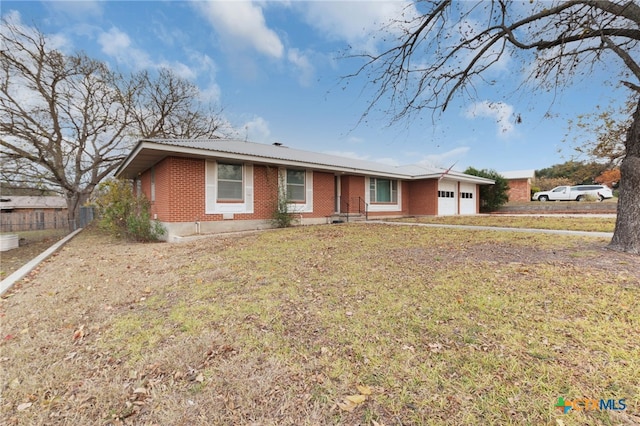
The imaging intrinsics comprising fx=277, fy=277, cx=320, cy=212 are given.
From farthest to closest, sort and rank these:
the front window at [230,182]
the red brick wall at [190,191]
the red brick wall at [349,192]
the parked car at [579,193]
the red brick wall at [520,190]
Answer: the red brick wall at [520,190] < the parked car at [579,193] < the red brick wall at [349,192] < the front window at [230,182] < the red brick wall at [190,191]

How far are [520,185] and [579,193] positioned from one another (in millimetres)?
5438

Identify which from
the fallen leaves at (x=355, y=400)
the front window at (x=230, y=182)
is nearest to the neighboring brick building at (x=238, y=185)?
the front window at (x=230, y=182)

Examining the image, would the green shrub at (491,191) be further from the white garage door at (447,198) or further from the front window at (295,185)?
the front window at (295,185)

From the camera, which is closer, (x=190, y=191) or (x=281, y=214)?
(x=190, y=191)

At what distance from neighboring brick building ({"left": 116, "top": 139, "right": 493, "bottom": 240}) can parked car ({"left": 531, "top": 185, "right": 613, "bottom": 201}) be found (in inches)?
732

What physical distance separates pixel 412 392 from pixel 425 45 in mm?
6621

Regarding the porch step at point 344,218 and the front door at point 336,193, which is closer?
the porch step at point 344,218

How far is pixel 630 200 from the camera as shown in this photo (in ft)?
18.3

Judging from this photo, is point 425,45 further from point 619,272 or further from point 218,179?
point 218,179

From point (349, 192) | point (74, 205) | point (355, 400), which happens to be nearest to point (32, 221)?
point (74, 205)

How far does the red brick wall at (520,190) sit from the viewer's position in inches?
1225

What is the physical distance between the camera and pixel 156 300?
159 inches

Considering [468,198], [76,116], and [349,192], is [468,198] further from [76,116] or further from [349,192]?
[76,116]

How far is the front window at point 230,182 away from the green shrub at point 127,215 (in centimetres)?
250
